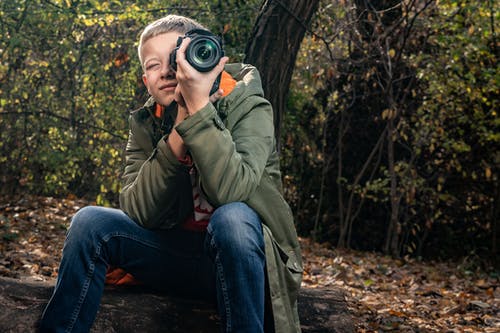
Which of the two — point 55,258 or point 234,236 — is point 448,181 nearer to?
point 55,258

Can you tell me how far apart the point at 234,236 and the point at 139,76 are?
5.09 m

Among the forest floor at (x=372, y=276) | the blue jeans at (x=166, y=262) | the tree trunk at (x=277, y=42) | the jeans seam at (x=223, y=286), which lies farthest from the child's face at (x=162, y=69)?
the forest floor at (x=372, y=276)

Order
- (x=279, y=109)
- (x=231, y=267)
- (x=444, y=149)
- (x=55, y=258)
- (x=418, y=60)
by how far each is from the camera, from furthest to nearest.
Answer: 1. (x=444, y=149)
2. (x=418, y=60)
3. (x=55, y=258)
4. (x=279, y=109)
5. (x=231, y=267)

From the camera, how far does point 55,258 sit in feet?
19.7

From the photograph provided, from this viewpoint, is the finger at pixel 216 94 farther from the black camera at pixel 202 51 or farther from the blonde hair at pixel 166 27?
the blonde hair at pixel 166 27

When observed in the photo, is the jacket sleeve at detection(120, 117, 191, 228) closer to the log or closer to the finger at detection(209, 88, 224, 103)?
the finger at detection(209, 88, 224, 103)

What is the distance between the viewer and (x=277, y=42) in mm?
4352

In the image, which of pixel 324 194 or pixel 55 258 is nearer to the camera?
pixel 55 258

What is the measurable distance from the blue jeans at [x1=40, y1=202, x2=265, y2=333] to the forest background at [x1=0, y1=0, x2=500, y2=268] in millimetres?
3579

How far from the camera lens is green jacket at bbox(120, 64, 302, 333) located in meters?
2.39

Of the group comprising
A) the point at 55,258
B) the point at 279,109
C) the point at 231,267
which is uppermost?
the point at 279,109

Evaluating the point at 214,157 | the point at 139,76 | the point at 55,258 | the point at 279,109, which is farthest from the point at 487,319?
the point at 139,76

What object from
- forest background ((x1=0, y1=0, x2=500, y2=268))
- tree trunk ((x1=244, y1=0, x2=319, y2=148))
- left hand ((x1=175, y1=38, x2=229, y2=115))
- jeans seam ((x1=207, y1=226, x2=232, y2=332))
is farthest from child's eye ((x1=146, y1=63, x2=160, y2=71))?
forest background ((x1=0, y1=0, x2=500, y2=268))

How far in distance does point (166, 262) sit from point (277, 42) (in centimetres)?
209
